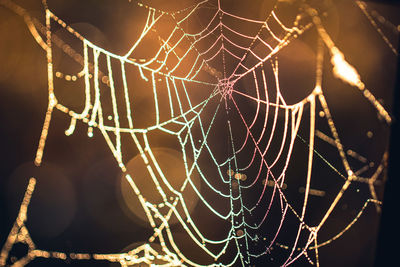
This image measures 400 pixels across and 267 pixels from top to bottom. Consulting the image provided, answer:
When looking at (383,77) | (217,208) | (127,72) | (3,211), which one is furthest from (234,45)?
(3,211)

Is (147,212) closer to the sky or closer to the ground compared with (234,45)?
closer to the ground

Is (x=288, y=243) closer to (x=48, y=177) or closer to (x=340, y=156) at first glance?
(x=340, y=156)

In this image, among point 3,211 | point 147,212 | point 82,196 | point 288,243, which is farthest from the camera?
point 288,243

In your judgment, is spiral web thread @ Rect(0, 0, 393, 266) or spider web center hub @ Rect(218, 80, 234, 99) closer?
spiral web thread @ Rect(0, 0, 393, 266)

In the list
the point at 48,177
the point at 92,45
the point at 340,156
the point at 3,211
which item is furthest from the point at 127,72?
the point at 340,156

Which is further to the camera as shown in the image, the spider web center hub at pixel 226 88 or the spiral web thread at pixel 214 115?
the spider web center hub at pixel 226 88

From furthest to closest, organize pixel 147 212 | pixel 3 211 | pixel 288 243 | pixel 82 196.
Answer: pixel 288 243 < pixel 147 212 < pixel 82 196 < pixel 3 211

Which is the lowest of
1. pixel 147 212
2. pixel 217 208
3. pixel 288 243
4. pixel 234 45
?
pixel 288 243

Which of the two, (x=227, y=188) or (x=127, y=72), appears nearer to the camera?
(x=127, y=72)
